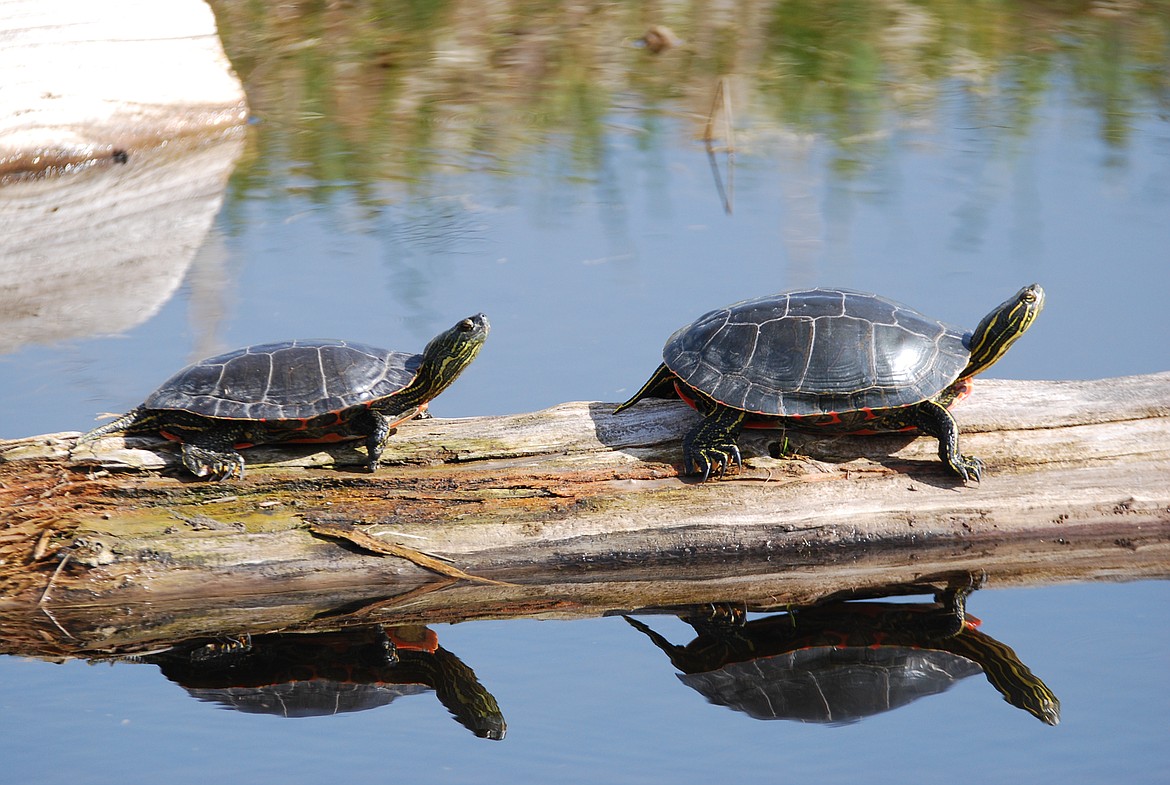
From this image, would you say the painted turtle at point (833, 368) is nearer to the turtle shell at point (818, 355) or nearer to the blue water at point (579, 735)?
the turtle shell at point (818, 355)

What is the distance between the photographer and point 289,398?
12.7 ft

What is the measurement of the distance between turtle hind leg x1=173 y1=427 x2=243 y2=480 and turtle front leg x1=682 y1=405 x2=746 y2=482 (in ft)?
4.91

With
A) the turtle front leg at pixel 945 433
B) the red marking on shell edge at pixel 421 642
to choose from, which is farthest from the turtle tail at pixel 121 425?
the turtle front leg at pixel 945 433

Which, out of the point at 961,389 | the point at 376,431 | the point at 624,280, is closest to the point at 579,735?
the point at 376,431

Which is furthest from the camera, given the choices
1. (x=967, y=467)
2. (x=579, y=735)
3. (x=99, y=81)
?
(x=99, y=81)

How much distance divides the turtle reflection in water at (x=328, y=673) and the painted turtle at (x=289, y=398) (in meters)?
0.59

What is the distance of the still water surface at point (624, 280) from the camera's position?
3053 mm

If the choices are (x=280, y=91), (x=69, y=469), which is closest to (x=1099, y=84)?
(x=280, y=91)

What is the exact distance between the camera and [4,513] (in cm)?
368

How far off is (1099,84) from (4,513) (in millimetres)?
8321

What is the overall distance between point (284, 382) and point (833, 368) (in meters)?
1.85

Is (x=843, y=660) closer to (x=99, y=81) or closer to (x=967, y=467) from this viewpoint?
(x=967, y=467)

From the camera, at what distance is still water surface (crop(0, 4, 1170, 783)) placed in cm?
305

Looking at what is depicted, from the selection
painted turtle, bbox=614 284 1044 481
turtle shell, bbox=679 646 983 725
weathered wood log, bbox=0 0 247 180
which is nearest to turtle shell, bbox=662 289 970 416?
painted turtle, bbox=614 284 1044 481
